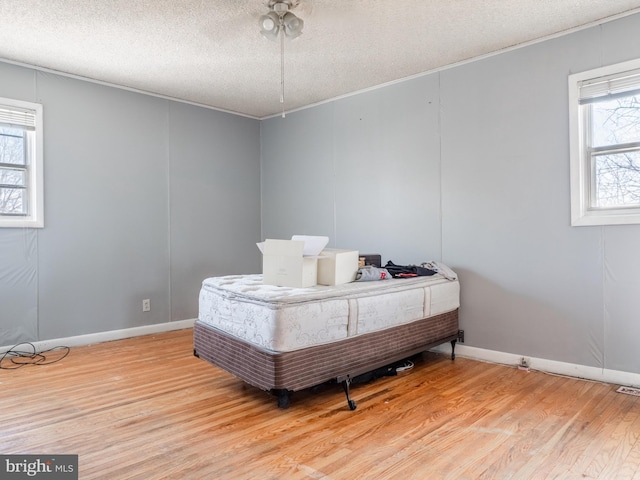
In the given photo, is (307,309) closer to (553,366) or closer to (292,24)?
(292,24)

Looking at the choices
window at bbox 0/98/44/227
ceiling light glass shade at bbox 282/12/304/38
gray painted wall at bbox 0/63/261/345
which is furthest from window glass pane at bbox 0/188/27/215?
ceiling light glass shade at bbox 282/12/304/38

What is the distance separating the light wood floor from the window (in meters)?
1.34

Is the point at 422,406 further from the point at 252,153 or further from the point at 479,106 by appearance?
the point at 252,153

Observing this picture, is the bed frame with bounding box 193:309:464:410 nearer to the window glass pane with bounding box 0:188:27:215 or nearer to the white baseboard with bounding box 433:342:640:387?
the white baseboard with bounding box 433:342:640:387

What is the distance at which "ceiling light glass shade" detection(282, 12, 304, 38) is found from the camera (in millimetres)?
2756

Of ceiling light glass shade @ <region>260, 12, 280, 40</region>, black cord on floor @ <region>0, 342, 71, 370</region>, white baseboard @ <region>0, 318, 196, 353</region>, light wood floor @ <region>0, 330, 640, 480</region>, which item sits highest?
ceiling light glass shade @ <region>260, 12, 280, 40</region>

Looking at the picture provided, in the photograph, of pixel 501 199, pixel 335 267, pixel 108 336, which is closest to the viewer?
pixel 335 267

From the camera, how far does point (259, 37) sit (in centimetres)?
319

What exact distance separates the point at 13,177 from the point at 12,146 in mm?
270

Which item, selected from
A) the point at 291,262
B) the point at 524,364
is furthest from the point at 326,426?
the point at 524,364

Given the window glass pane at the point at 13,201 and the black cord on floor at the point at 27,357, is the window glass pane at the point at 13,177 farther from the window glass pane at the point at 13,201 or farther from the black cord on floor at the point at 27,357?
the black cord on floor at the point at 27,357

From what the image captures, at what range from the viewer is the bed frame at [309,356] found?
2.30m

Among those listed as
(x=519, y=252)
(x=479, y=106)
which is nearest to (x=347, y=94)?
(x=479, y=106)

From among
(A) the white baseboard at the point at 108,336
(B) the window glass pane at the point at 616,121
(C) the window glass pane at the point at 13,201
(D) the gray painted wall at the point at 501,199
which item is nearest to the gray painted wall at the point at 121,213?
(A) the white baseboard at the point at 108,336
